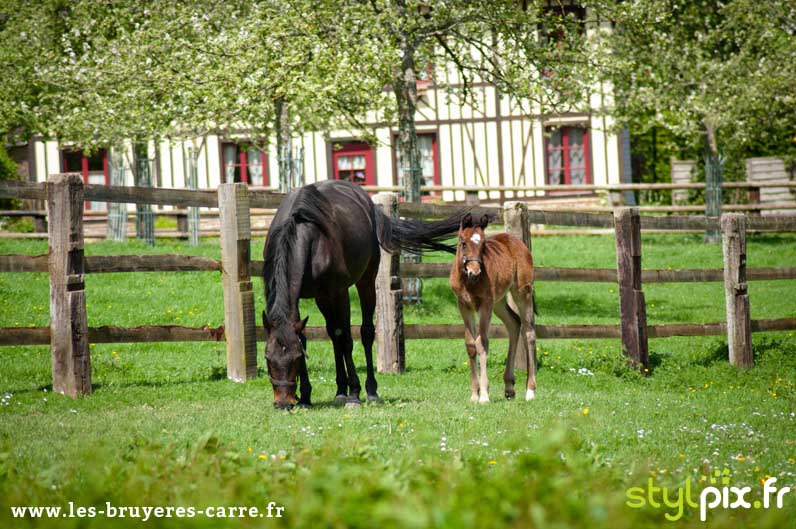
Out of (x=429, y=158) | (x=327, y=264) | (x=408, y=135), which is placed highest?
(x=429, y=158)

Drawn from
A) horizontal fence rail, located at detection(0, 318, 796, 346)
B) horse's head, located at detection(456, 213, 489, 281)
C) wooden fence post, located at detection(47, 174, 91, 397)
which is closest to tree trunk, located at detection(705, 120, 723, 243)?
horizontal fence rail, located at detection(0, 318, 796, 346)

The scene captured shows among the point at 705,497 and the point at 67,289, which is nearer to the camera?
the point at 705,497

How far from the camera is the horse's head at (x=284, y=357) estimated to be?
7730 millimetres

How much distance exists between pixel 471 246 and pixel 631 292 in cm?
350

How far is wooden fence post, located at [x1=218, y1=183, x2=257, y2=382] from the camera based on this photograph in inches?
390

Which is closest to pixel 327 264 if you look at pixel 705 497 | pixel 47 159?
pixel 705 497

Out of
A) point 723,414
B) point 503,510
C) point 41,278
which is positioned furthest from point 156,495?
point 41,278

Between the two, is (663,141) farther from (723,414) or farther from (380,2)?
(723,414)

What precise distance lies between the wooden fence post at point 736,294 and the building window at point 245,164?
78.0 feet

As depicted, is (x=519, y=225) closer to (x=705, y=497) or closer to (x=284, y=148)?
(x=705, y=497)

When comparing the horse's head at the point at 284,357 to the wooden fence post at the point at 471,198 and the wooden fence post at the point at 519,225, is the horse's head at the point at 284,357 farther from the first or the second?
the wooden fence post at the point at 471,198

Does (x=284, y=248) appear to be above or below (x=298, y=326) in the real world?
above

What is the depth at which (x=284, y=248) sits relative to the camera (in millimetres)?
8016

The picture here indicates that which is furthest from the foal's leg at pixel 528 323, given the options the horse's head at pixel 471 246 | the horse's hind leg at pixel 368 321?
the horse's hind leg at pixel 368 321
